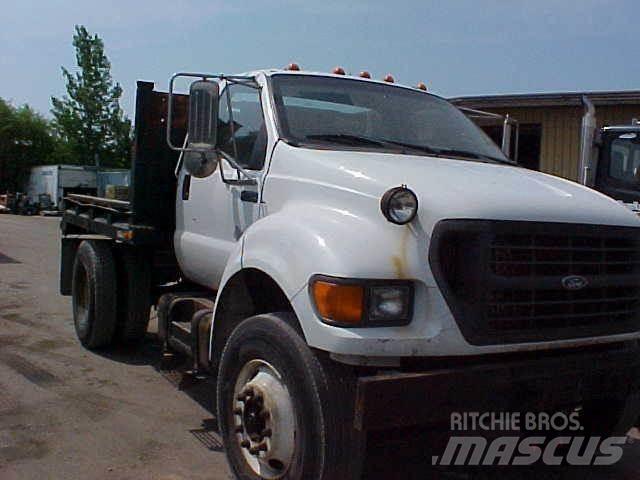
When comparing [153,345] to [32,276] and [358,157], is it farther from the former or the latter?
[32,276]

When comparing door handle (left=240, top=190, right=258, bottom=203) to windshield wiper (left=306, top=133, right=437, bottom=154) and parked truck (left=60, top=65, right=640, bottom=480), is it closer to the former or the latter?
parked truck (left=60, top=65, right=640, bottom=480)

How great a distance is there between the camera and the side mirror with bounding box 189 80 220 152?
14.4 feet

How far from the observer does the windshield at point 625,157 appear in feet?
28.7

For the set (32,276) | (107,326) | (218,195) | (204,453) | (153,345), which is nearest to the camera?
(204,453)

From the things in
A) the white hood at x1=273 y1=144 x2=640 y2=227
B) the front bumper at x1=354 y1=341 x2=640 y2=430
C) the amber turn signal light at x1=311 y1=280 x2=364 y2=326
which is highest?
the white hood at x1=273 y1=144 x2=640 y2=227

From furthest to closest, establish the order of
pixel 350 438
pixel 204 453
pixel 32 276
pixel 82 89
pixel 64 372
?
pixel 82 89, pixel 32 276, pixel 64 372, pixel 204 453, pixel 350 438

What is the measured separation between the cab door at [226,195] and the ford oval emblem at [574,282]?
179 cm

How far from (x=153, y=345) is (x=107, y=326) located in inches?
29.1

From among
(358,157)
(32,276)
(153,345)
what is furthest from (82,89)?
(358,157)

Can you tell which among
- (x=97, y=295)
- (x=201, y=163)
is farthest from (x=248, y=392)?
(x=97, y=295)

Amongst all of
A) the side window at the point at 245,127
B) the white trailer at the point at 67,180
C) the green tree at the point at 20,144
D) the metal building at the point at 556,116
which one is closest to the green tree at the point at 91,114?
the green tree at the point at 20,144

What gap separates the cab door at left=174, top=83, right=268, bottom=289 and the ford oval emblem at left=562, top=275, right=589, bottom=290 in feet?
5.88

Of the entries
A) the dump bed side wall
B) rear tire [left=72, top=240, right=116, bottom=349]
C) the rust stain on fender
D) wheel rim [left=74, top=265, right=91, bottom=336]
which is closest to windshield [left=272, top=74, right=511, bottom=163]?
the rust stain on fender

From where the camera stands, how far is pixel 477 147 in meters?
4.93
